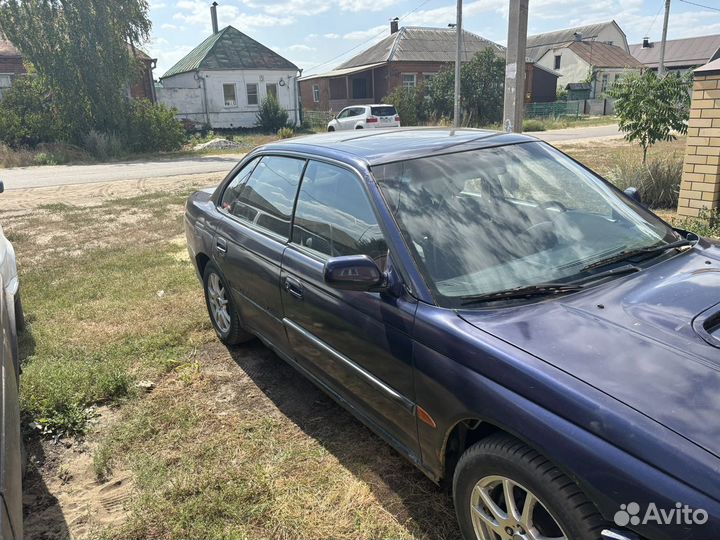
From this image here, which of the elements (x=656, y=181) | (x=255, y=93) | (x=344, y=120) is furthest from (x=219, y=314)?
(x=255, y=93)

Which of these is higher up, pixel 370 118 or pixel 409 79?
pixel 409 79

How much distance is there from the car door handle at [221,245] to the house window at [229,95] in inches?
1283

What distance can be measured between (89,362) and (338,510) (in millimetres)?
2608

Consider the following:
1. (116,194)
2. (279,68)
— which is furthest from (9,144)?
(279,68)

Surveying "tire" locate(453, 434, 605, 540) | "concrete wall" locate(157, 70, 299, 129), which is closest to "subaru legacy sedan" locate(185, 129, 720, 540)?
"tire" locate(453, 434, 605, 540)

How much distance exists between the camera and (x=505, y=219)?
2.67 m

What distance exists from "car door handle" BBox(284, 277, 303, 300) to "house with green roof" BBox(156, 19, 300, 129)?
107ft

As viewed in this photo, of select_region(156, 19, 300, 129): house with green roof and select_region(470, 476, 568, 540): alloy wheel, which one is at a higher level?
select_region(156, 19, 300, 129): house with green roof

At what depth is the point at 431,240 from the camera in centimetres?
250

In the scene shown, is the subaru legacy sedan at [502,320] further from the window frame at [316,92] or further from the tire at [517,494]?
the window frame at [316,92]

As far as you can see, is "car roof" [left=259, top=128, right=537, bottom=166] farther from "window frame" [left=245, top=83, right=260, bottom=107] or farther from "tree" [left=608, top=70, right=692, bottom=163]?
"window frame" [left=245, top=83, right=260, bottom=107]

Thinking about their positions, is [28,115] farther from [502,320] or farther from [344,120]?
[502,320]

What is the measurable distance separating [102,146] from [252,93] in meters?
14.8

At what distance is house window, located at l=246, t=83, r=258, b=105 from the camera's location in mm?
34763
